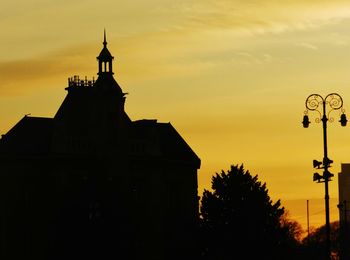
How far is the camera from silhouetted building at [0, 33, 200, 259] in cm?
11369

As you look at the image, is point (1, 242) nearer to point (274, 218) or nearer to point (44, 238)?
point (44, 238)

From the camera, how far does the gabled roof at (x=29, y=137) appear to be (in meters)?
118

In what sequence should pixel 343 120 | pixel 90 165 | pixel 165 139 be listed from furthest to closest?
pixel 165 139, pixel 90 165, pixel 343 120

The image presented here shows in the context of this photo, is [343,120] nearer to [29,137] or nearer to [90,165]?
[90,165]

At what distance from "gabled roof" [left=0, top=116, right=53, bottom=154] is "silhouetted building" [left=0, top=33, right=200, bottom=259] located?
0.30 feet

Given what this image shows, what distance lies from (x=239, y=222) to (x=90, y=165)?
25.9 m

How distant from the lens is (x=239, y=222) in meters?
86.8

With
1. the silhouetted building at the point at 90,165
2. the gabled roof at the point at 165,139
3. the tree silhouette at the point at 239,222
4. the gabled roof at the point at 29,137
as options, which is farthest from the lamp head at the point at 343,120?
the gabled roof at the point at 165,139

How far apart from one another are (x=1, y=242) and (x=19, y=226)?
2318 mm

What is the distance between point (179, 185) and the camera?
125938 millimetres

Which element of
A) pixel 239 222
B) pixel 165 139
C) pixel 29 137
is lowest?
pixel 239 222

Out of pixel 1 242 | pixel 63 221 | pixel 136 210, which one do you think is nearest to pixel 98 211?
pixel 63 221

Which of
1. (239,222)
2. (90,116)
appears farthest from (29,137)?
(239,222)

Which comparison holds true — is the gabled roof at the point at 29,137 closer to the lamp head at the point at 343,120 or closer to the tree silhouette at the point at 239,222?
the tree silhouette at the point at 239,222
